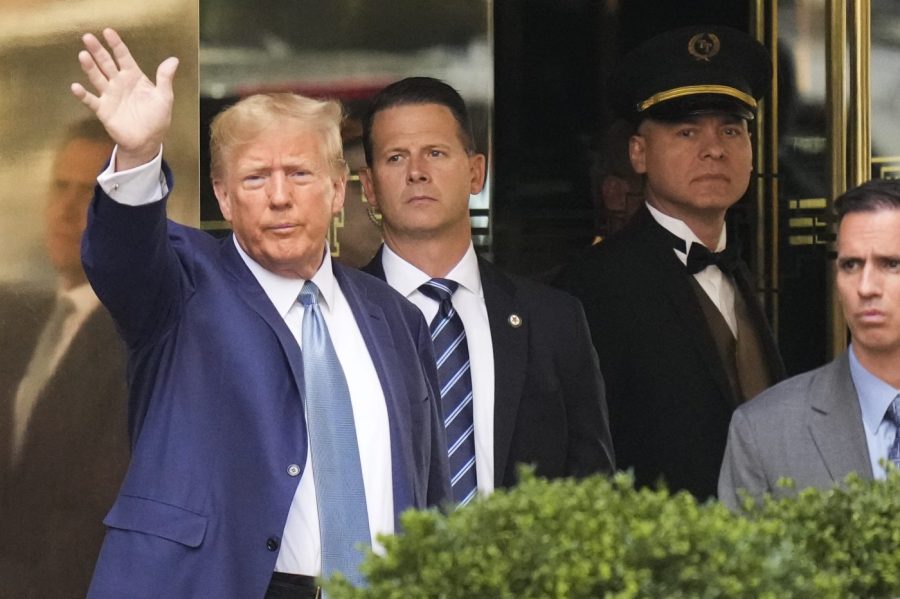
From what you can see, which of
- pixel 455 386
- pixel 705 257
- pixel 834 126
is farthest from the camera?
pixel 834 126

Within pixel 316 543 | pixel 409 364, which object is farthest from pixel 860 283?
pixel 316 543

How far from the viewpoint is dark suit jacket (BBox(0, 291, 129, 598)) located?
14.8 feet

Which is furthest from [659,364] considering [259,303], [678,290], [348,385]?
[259,303]

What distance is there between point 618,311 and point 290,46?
1.29 m

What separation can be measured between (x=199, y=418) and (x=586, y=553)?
1418 millimetres

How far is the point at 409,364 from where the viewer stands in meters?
3.54

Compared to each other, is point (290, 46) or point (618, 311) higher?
point (290, 46)

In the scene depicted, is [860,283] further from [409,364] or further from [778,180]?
[778,180]

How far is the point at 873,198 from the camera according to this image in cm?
359

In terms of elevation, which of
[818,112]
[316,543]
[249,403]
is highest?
[818,112]

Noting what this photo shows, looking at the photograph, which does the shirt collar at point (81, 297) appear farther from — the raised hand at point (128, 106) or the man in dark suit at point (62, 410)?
the raised hand at point (128, 106)

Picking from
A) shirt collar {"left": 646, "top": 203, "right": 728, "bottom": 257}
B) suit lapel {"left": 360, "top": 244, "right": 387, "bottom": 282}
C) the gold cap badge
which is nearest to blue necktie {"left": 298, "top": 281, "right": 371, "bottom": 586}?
suit lapel {"left": 360, "top": 244, "right": 387, "bottom": 282}

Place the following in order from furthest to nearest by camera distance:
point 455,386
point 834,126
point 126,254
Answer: point 834,126 → point 455,386 → point 126,254

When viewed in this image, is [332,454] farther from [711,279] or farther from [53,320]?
[711,279]
